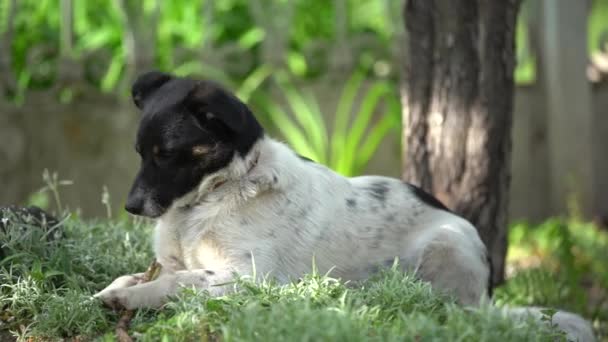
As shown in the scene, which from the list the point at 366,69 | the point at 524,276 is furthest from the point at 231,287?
the point at 366,69

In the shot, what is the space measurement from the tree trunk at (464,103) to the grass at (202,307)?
1.42m

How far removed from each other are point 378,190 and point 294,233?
61 cm

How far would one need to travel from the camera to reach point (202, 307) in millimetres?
3133

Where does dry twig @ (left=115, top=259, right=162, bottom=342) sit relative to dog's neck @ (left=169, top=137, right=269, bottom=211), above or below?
below

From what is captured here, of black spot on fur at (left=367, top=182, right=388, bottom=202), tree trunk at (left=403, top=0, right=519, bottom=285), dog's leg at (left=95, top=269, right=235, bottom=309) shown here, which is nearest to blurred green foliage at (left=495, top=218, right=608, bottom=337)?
tree trunk at (left=403, top=0, right=519, bottom=285)

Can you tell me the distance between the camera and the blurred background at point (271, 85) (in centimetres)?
774

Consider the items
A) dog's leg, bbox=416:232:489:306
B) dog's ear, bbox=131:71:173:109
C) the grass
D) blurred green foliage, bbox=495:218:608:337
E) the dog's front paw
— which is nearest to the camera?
the grass

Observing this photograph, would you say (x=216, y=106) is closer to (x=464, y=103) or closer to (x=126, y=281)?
(x=126, y=281)

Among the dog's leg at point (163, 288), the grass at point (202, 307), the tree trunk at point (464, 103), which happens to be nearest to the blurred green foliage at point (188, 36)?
the tree trunk at point (464, 103)

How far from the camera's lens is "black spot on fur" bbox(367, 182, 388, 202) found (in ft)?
14.0

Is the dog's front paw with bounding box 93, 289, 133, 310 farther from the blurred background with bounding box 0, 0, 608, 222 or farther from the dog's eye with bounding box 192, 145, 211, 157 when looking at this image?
the blurred background with bounding box 0, 0, 608, 222

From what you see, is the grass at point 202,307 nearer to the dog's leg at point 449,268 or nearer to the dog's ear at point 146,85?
the dog's leg at point 449,268

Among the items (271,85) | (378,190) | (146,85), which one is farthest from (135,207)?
(271,85)

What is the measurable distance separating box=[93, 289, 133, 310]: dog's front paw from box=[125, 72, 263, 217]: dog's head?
350mm
